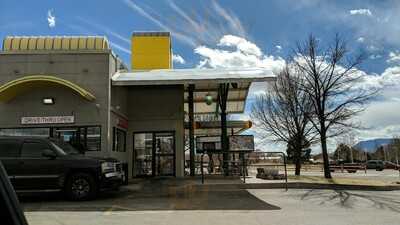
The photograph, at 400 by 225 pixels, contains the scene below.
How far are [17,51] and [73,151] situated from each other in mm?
6632

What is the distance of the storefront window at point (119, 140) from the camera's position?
65.4ft

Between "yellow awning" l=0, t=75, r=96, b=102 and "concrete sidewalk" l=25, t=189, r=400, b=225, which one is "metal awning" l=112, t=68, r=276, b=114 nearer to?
"yellow awning" l=0, t=75, r=96, b=102

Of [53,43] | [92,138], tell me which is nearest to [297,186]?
[92,138]

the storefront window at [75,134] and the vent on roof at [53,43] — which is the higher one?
the vent on roof at [53,43]

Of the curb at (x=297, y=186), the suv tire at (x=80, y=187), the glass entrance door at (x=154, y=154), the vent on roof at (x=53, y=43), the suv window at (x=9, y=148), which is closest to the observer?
the suv window at (x=9, y=148)

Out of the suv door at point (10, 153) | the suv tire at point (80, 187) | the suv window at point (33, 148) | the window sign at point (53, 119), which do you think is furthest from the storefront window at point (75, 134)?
the suv door at point (10, 153)

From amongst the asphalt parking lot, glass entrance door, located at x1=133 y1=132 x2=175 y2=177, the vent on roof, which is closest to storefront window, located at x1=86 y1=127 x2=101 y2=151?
the asphalt parking lot

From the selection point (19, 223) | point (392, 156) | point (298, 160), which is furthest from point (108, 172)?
point (392, 156)

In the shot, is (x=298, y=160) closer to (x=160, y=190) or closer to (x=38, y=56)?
(x=160, y=190)

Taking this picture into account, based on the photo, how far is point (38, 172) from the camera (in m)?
13.6

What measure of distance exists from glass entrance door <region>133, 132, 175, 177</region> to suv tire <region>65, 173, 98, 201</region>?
854 cm

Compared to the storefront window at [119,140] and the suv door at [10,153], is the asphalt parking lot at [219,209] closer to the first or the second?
the suv door at [10,153]

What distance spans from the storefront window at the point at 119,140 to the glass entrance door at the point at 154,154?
0.88m

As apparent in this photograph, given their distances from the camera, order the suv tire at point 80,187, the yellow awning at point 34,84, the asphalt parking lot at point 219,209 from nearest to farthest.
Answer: the asphalt parking lot at point 219,209 → the suv tire at point 80,187 → the yellow awning at point 34,84
